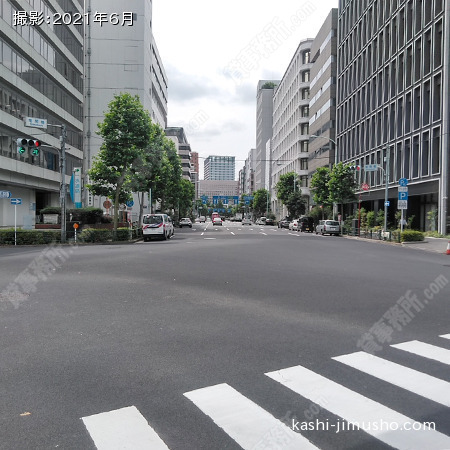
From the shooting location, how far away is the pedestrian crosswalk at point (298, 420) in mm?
3234

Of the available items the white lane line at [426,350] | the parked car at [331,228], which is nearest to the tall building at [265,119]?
the parked car at [331,228]

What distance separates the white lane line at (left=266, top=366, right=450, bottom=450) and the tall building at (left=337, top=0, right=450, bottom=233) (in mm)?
32278

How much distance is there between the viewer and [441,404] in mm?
3867

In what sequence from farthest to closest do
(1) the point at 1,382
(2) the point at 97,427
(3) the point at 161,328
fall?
1. (3) the point at 161,328
2. (1) the point at 1,382
3. (2) the point at 97,427

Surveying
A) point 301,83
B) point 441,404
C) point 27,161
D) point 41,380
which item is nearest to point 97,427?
point 41,380

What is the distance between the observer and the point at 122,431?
11.0ft

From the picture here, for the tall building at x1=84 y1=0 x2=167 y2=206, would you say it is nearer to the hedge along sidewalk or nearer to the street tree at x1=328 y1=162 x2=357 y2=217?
the street tree at x1=328 y1=162 x2=357 y2=217

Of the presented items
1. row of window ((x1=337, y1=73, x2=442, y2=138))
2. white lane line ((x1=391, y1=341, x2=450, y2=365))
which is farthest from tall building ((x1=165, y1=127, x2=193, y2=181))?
white lane line ((x1=391, y1=341, x2=450, y2=365))

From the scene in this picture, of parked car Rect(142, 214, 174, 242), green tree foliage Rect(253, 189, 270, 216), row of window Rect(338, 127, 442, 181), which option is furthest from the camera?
green tree foliage Rect(253, 189, 270, 216)

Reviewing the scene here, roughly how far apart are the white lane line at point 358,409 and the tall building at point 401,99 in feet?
106

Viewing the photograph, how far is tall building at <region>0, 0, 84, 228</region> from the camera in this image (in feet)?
117

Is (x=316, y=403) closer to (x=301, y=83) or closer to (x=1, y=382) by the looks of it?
(x=1, y=382)

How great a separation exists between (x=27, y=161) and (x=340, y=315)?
38.9m

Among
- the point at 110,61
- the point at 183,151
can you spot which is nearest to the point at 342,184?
the point at 110,61
